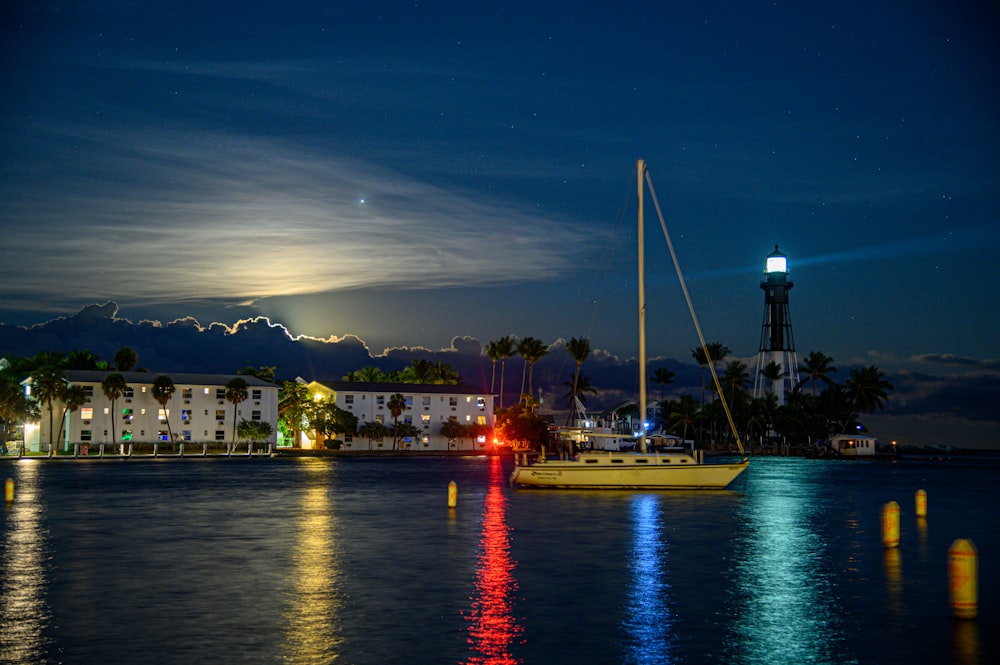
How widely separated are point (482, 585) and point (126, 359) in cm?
18130

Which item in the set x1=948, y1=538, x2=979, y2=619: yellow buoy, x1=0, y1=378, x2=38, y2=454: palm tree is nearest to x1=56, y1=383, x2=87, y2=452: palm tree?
x1=0, y1=378, x2=38, y2=454: palm tree

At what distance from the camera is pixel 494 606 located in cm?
2252

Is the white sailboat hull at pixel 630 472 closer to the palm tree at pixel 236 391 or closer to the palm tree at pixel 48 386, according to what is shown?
the palm tree at pixel 48 386

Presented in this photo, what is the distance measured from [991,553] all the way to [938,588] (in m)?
10.6

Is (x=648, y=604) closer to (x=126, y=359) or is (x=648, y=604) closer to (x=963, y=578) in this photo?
(x=963, y=578)

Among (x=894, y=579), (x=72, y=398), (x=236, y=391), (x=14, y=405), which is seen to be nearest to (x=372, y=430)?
(x=236, y=391)

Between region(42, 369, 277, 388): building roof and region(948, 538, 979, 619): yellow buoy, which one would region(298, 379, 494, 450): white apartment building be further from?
region(948, 538, 979, 619): yellow buoy

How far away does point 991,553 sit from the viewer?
3441cm

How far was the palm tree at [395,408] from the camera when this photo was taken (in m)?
180

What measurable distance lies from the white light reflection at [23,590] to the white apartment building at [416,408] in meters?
131

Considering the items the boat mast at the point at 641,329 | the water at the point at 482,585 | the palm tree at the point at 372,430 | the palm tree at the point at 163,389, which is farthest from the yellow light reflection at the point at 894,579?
the palm tree at the point at 372,430

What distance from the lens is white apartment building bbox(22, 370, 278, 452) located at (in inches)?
5714

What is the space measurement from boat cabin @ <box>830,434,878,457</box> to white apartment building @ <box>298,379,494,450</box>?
65631 millimetres

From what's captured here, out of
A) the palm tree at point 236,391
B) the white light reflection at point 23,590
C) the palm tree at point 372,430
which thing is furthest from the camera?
the palm tree at point 372,430
